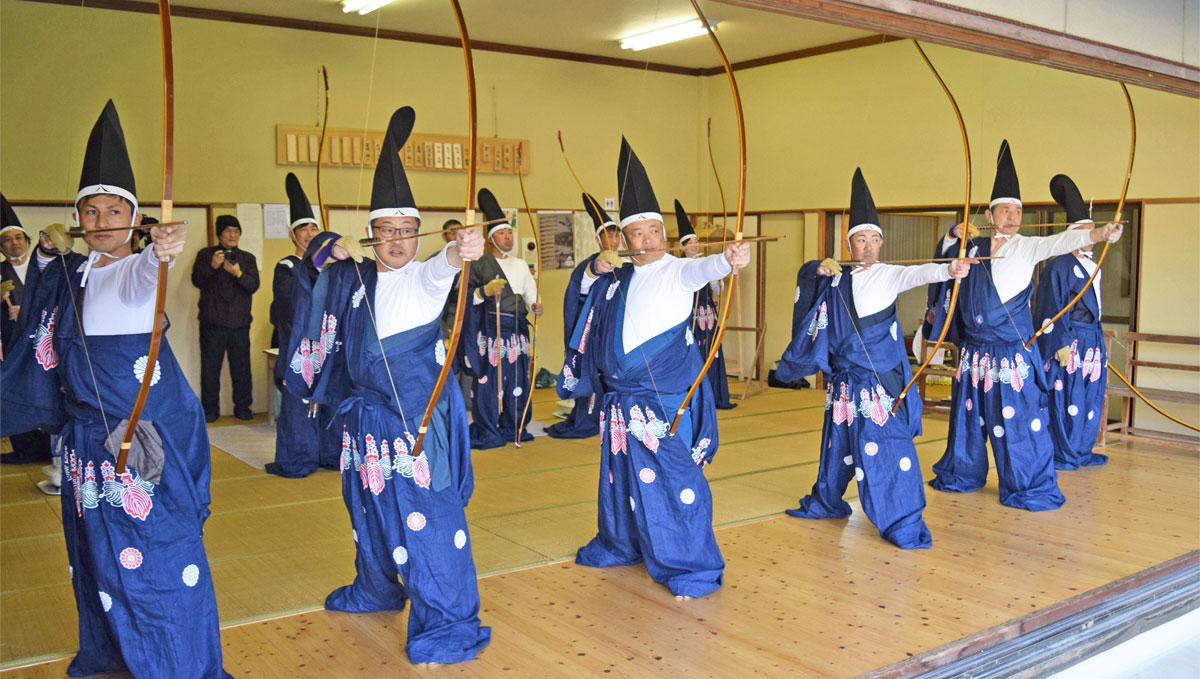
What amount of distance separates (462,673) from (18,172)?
522 centimetres

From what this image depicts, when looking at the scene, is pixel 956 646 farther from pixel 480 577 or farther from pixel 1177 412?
pixel 1177 412

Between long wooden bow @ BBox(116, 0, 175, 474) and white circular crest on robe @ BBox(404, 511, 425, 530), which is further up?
long wooden bow @ BBox(116, 0, 175, 474)

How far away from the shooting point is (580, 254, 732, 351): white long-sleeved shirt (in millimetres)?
3270

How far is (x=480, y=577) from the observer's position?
347 cm

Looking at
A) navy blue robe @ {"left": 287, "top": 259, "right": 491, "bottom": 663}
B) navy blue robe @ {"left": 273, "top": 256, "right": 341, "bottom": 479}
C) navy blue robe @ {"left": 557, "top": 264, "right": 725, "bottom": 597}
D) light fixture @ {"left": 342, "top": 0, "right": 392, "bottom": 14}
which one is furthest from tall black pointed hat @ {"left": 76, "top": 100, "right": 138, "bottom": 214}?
light fixture @ {"left": 342, "top": 0, "right": 392, "bottom": 14}

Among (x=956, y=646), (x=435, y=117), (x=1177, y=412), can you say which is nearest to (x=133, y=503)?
(x=956, y=646)

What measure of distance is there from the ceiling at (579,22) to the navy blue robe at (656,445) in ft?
12.9

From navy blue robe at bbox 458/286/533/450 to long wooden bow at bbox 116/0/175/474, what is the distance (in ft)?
12.0

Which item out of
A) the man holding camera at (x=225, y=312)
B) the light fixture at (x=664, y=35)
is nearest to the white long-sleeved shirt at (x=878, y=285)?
the light fixture at (x=664, y=35)

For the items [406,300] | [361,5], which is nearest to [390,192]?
[406,300]

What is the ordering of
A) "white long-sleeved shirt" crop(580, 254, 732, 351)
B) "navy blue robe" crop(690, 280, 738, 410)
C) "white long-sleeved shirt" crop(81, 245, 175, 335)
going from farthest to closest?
→ "navy blue robe" crop(690, 280, 738, 410)
"white long-sleeved shirt" crop(580, 254, 732, 351)
"white long-sleeved shirt" crop(81, 245, 175, 335)

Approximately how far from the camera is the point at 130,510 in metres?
2.36

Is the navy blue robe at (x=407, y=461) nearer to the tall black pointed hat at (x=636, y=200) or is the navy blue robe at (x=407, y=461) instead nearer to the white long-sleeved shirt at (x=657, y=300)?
the white long-sleeved shirt at (x=657, y=300)

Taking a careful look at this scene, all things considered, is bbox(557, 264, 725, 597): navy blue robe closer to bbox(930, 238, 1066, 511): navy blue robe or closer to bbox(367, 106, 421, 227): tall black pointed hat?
bbox(367, 106, 421, 227): tall black pointed hat
